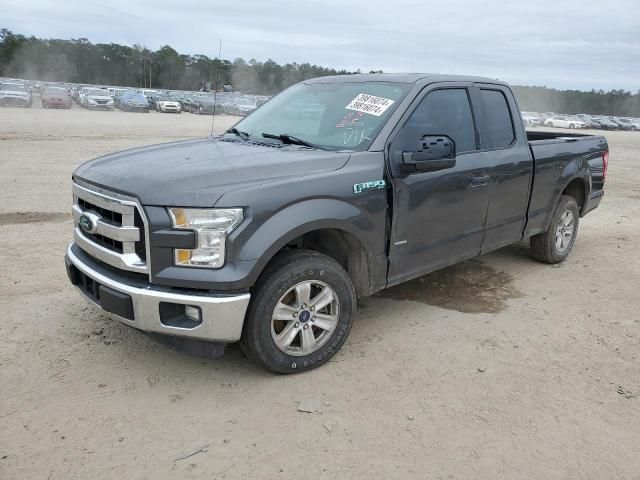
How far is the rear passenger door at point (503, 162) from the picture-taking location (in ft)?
15.3

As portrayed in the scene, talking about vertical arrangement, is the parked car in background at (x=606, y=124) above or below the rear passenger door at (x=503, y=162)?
above

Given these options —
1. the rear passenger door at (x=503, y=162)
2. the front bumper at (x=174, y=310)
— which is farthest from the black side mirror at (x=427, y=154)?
the front bumper at (x=174, y=310)

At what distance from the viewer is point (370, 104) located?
4.06 m

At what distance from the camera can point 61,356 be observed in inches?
141

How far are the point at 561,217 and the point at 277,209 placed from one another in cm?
392

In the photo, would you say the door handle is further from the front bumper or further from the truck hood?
the front bumper

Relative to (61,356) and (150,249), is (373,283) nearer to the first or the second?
(150,249)

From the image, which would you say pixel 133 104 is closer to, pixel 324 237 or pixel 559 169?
pixel 559 169

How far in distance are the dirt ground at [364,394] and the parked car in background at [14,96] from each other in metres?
32.9

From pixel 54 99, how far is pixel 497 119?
1401 inches

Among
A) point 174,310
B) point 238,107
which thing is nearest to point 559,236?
point 174,310

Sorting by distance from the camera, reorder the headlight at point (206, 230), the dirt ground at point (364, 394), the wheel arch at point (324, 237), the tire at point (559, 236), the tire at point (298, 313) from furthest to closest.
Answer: the tire at point (559, 236) → the tire at point (298, 313) → the wheel arch at point (324, 237) → the headlight at point (206, 230) → the dirt ground at point (364, 394)

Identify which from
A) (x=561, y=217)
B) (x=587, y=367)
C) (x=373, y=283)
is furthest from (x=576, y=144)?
(x=373, y=283)

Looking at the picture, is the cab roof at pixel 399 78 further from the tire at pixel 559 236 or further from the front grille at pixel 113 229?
the front grille at pixel 113 229
